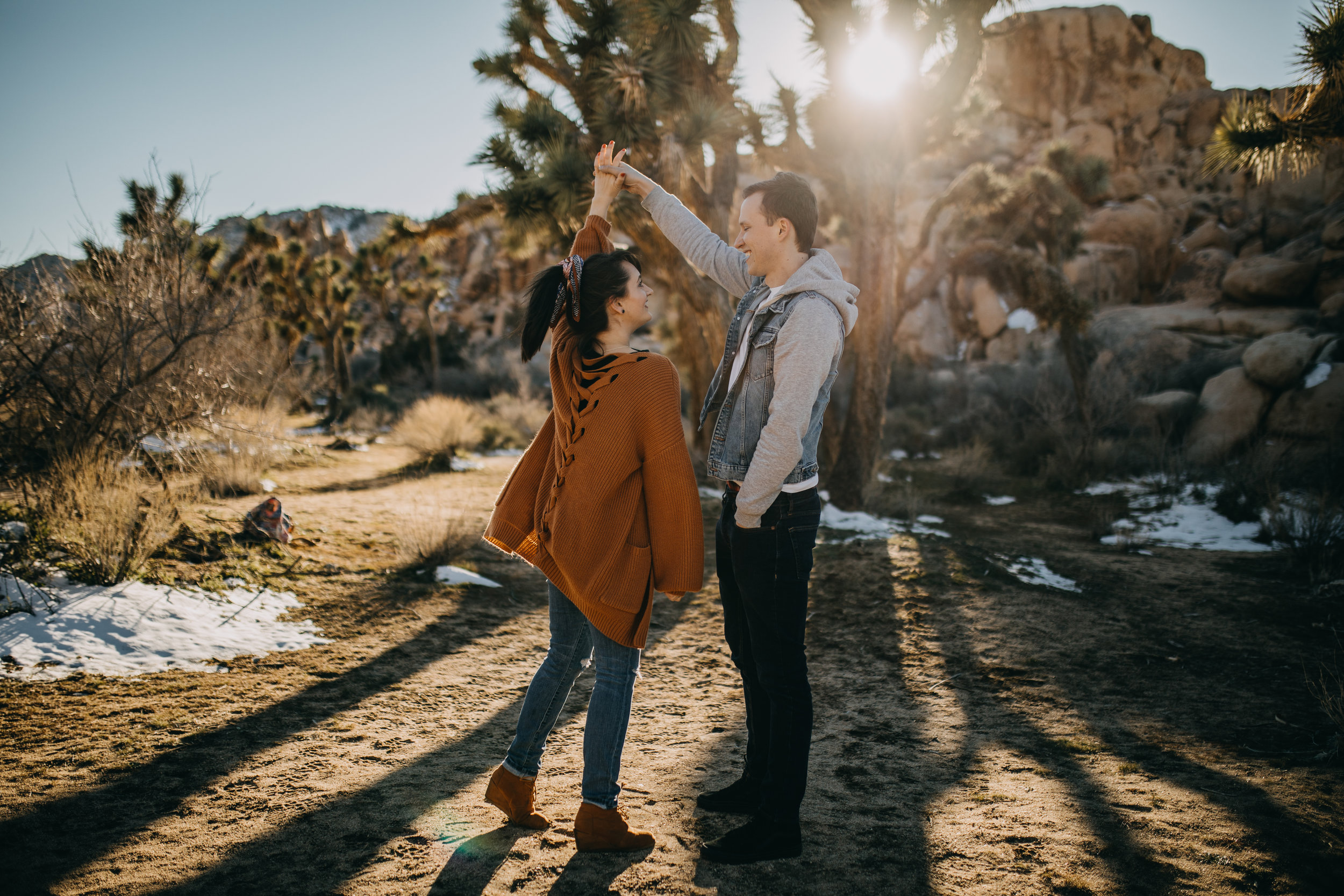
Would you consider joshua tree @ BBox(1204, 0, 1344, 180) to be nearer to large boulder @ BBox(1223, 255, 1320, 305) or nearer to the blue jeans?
the blue jeans

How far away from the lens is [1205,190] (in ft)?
100

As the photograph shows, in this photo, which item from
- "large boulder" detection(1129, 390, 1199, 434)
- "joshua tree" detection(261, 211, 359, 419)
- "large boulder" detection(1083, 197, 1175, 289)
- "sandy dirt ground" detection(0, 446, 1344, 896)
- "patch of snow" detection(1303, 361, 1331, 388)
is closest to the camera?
"sandy dirt ground" detection(0, 446, 1344, 896)

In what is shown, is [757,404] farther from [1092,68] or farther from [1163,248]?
[1092,68]

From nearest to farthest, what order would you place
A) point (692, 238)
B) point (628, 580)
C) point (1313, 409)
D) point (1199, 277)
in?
point (628, 580)
point (692, 238)
point (1313, 409)
point (1199, 277)

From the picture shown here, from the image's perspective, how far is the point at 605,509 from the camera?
1913 millimetres

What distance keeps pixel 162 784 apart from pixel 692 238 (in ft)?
8.63

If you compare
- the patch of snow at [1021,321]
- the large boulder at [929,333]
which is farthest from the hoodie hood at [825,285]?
the large boulder at [929,333]

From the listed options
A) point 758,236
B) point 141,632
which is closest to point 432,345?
point 141,632

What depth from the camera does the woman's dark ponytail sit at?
1.96 m

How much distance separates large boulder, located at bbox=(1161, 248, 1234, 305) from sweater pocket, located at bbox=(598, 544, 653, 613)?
2659 cm

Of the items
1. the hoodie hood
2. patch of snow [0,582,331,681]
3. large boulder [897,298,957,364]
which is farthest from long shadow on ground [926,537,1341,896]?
large boulder [897,298,957,364]

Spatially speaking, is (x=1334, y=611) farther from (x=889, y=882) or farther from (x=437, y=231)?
(x=437, y=231)

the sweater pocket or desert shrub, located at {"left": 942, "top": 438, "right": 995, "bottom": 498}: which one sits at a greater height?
the sweater pocket

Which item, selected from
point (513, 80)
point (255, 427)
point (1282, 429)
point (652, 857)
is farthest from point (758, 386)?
point (1282, 429)
